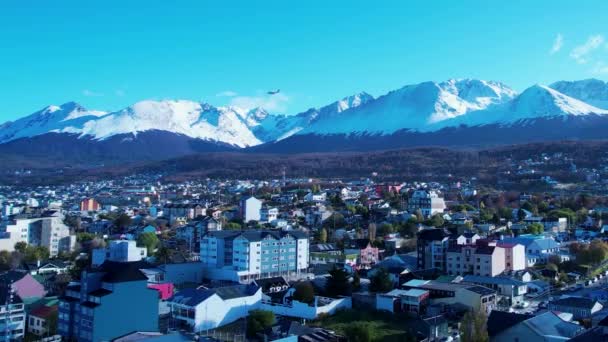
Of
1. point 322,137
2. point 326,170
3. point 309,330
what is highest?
point 322,137

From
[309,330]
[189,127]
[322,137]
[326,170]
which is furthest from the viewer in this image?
[189,127]

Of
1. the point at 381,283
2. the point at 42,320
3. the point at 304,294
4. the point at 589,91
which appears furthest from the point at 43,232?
the point at 589,91

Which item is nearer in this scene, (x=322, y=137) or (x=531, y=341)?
(x=531, y=341)

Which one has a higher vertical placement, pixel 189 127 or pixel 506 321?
pixel 189 127

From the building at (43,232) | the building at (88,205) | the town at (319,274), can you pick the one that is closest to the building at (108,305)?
the town at (319,274)

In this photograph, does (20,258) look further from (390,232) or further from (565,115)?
(565,115)

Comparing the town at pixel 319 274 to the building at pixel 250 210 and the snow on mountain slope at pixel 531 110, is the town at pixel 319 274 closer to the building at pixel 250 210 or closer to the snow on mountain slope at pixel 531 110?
the building at pixel 250 210

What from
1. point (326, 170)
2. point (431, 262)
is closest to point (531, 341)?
point (431, 262)
